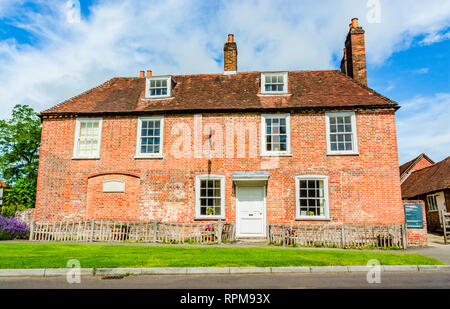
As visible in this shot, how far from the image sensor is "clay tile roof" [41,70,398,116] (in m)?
Answer: 17.0

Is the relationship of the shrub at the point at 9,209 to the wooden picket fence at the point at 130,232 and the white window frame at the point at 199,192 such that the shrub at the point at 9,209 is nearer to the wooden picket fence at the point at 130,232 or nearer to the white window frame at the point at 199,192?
the wooden picket fence at the point at 130,232

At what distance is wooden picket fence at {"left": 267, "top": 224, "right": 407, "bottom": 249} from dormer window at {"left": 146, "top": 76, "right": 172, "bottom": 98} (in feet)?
30.6

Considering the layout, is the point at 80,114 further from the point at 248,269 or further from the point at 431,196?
the point at 431,196

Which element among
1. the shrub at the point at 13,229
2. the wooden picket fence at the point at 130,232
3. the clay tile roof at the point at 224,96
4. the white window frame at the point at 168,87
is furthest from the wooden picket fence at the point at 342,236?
the shrub at the point at 13,229

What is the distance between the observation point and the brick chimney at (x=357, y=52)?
60.2ft

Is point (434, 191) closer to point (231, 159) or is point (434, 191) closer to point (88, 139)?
point (231, 159)

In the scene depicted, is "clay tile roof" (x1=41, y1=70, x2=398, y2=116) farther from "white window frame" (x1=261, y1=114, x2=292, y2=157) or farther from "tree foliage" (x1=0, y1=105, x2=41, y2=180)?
"tree foliage" (x1=0, y1=105, x2=41, y2=180)

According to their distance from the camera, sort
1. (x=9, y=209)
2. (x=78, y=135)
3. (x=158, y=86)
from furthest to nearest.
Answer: (x=9, y=209) < (x=158, y=86) < (x=78, y=135)

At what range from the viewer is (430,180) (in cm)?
2645

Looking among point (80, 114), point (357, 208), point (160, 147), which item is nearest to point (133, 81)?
point (80, 114)

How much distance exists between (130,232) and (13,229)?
5.45m

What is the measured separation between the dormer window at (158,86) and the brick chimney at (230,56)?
3811 mm

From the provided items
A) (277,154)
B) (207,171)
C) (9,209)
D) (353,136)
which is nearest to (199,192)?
(207,171)
